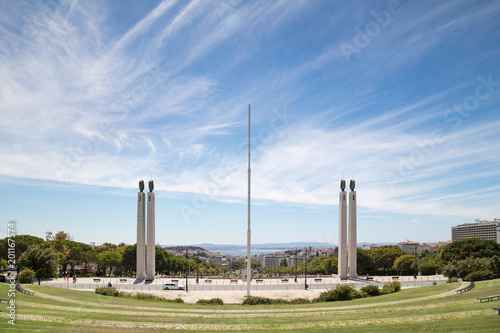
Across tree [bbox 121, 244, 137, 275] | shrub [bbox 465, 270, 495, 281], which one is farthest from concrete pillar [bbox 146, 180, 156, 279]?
shrub [bbox 465, 270, 495, 281]

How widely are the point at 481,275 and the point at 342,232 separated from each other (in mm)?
24709

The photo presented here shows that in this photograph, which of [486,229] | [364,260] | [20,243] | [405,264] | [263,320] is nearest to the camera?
[263,320]

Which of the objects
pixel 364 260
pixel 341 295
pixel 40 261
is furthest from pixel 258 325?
pixel 364 260

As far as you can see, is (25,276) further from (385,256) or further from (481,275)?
(385,256)

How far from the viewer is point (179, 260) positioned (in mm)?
78000

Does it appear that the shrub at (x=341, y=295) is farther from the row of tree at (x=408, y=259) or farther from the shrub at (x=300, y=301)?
the row of tree at (x=408, y=259)

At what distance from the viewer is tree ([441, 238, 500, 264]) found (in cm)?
5967

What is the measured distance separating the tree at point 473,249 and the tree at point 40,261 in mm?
63622

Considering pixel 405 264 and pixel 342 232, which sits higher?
pixel 342 232

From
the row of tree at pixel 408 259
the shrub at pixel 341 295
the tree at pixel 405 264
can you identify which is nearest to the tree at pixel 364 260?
the row of tree at pixel 408 259

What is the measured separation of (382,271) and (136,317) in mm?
68892

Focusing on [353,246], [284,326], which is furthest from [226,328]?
[353,246]

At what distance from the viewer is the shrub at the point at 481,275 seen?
32.6 metres

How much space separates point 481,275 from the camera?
108 feet
